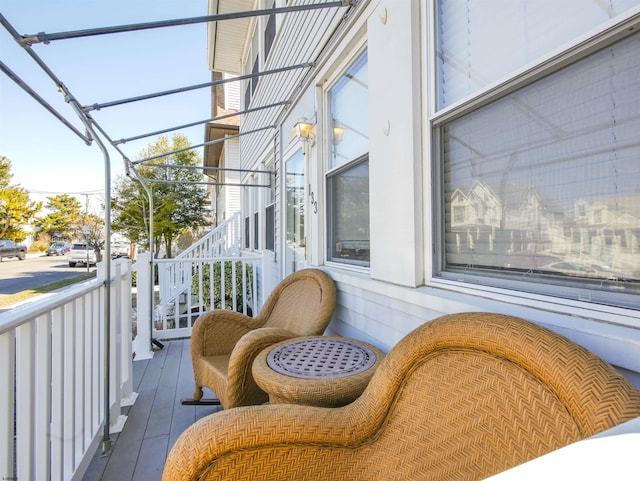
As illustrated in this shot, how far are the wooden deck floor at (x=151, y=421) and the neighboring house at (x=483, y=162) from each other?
4.18 ft

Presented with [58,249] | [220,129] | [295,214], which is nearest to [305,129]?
[295,214]

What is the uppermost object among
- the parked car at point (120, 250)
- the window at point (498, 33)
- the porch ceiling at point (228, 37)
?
the porch ceiling at point (228, 37)

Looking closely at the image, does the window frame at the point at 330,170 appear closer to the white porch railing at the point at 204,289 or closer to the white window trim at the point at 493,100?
the white window trim at the point at 493,100

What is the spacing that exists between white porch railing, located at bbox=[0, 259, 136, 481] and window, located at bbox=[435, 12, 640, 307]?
5.45 feet

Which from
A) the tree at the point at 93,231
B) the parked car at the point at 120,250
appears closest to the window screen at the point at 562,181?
the parked car at the point at 120,250

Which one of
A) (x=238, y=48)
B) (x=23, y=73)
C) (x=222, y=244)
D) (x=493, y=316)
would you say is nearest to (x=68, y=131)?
(x=23, y=73)

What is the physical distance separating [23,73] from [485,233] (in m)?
1.90

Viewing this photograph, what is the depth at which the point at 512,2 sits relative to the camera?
1.27 m

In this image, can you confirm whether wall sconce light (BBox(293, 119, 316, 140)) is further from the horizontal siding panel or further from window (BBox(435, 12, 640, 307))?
window (BBox(435, 12, 640, 307))

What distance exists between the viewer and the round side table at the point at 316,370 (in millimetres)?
1435

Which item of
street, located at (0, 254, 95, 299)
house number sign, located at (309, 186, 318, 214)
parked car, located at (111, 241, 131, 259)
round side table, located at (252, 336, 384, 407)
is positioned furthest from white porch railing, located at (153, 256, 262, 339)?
parked car, located at (111, 241, 131, 259)

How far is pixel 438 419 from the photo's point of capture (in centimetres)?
105

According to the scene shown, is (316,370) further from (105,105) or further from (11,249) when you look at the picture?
(11,249)

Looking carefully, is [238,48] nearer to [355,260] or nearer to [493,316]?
[355,260]
